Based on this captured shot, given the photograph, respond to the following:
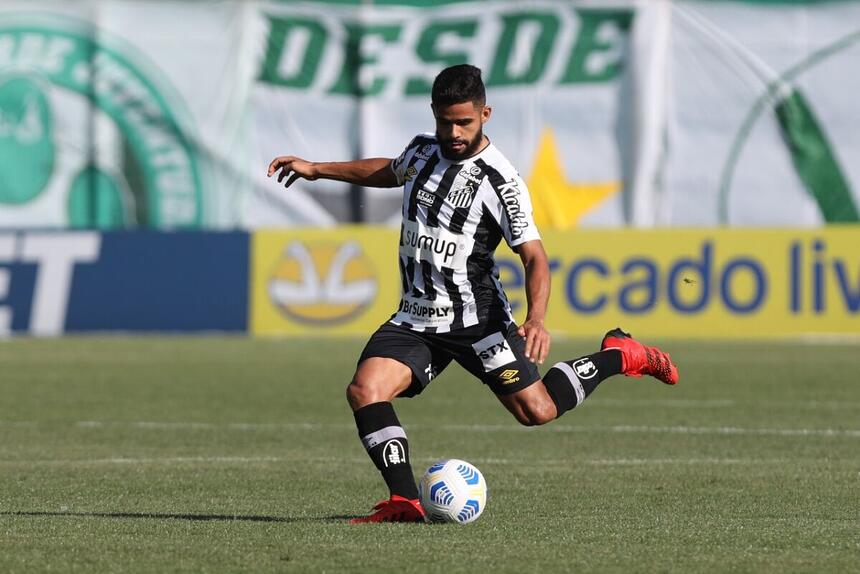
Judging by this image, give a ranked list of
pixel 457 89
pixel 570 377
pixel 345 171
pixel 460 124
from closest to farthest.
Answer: pixel 457 89 → pixel 460 124 → pixel 345 171 → pixel 570 377

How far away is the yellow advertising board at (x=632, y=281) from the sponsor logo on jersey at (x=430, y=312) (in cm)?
1458

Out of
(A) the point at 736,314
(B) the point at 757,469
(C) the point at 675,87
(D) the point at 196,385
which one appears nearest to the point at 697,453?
(B) the point at 757,469

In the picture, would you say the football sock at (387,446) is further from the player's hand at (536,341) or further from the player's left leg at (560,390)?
the player's hand at (536,341)

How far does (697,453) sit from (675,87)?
1764 centimetres

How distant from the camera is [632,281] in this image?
2300 cm

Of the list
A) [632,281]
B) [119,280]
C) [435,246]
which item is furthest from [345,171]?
[119,280]

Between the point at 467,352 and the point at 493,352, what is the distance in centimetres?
12

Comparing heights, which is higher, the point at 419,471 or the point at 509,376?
the point at 509,376

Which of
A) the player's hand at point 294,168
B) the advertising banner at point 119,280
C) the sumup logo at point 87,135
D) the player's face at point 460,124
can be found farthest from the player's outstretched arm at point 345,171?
the sumup logo at point 87,135

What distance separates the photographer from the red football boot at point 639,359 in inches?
342

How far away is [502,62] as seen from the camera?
28.2 m

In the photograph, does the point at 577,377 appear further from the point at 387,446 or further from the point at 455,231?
the point at 387,446

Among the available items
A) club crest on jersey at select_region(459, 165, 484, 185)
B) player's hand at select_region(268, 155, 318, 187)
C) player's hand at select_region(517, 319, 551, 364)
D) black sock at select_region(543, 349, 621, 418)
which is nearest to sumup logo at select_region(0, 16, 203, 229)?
black sock at select_region(543, 349, 621, 418)

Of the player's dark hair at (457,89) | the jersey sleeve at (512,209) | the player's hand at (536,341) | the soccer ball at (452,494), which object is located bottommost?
the soccer ball at (452,494)
